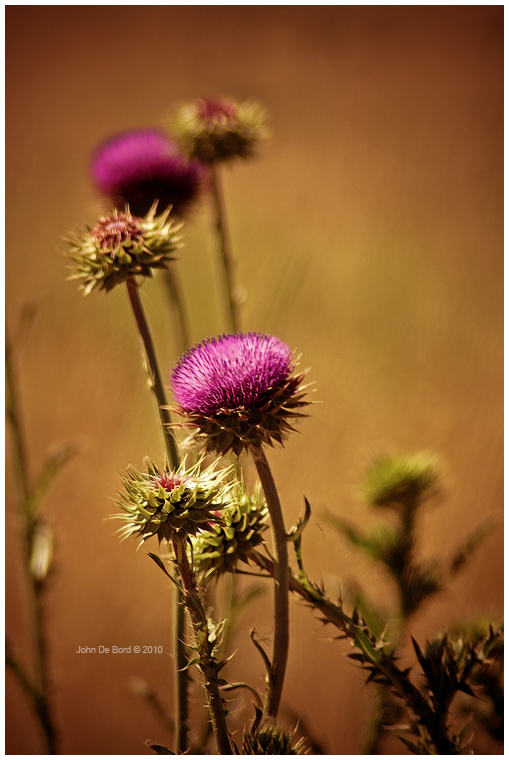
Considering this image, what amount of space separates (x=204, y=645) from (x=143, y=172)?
0.57 m

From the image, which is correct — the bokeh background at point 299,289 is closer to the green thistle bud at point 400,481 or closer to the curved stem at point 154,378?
the green thistle bud at point 400,481

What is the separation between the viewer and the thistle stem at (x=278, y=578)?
0.44 m

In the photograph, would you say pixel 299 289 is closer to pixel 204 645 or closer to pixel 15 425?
pixel 15 425

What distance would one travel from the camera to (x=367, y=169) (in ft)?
3.42

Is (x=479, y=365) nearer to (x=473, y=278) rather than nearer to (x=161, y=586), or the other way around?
(x=473, y=278)

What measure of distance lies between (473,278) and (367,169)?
34 centimetres

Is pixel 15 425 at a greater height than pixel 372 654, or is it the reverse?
pixel 15 425

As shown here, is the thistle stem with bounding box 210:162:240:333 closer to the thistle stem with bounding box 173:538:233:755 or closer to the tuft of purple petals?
the tuft of purple petals

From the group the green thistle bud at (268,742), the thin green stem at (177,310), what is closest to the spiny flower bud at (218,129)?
the thin green stem at (177,310)

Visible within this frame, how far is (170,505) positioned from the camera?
1.30 feet

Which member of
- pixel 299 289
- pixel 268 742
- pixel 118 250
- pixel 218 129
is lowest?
pixel 268 742

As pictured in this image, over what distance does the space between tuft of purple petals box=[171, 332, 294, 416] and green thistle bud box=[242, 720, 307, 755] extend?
0.25m

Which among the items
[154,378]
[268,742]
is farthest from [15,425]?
[268,742]

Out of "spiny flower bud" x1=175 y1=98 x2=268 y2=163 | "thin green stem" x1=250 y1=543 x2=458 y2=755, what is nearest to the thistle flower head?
"thin green stem" x1=250 y1=543 x2=458 y2=755
